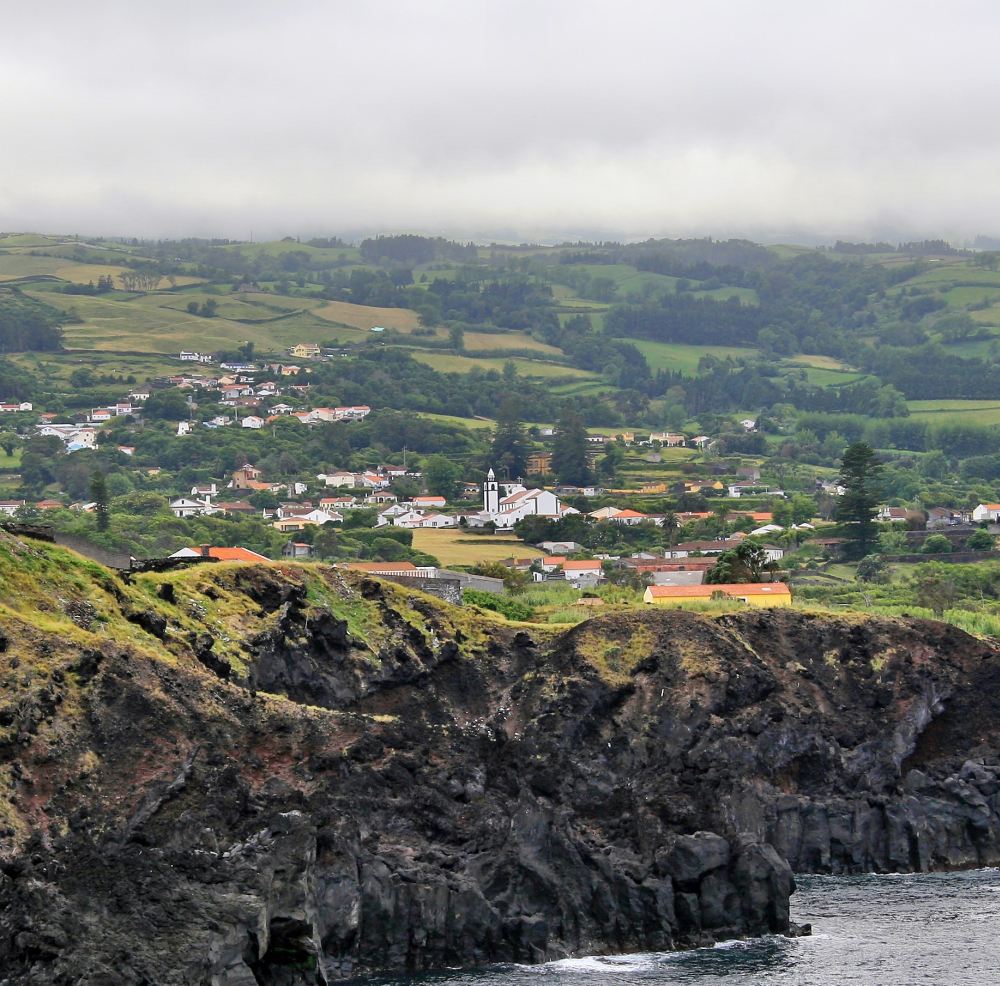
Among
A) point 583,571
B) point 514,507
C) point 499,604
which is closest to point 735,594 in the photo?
point 499,604

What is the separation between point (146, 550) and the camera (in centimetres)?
14100

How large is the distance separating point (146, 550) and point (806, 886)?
239ft

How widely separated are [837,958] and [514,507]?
110 meters

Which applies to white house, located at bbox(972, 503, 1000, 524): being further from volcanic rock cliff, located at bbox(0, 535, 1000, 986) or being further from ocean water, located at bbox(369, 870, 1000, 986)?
ocean water, located at bbox(369, 870, 1000, 986)

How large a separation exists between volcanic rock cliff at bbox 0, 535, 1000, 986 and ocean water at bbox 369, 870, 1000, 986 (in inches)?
48.6

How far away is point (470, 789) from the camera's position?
233ft

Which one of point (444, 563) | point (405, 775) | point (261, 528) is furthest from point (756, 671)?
point (261, 528)

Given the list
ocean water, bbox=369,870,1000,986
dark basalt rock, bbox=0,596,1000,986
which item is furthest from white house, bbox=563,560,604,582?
ocean water, bbox=369,870,1000,986

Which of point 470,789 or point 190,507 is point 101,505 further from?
point 470,789

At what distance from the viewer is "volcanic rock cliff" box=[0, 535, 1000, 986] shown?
191 feet

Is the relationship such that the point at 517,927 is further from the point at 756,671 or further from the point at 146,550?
the point at 146,550

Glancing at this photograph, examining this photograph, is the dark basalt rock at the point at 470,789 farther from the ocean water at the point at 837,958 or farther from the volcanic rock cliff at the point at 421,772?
the ocean water at the point at 837,958

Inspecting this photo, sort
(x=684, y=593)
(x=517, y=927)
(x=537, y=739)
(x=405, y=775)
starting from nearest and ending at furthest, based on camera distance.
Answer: (x=517, y=927) < (x=405, y=775) < (x=537, y=739) < (x=684, y=593)

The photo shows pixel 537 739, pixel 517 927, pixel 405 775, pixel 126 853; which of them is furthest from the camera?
pixel 537 739
